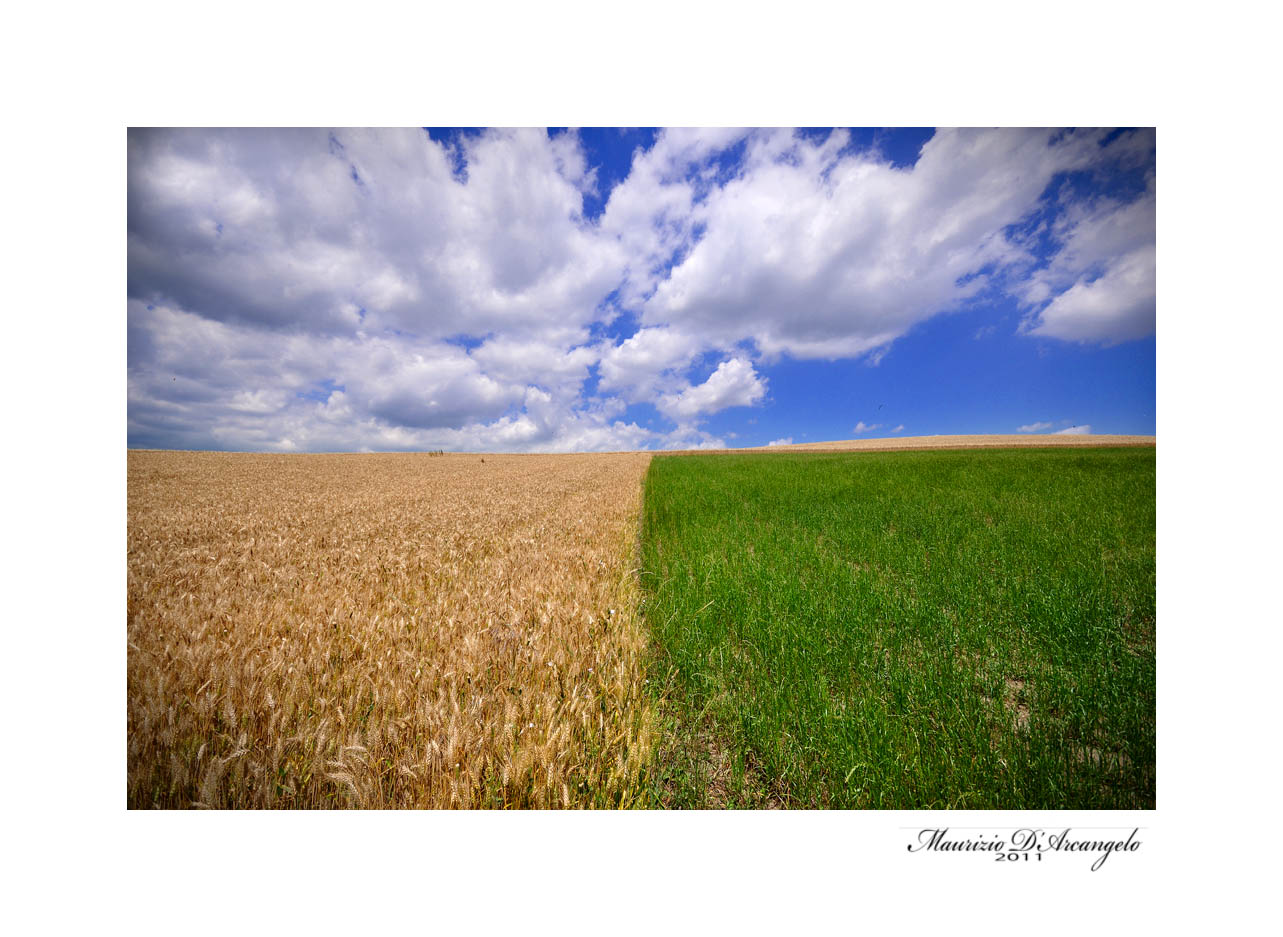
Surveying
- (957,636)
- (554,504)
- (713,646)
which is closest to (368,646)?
(713,646)

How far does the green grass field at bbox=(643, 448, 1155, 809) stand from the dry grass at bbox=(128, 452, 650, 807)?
16.6 inches

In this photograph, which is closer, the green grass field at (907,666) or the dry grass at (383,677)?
the dry grass at (383,677)

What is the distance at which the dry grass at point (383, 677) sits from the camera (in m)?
1.59

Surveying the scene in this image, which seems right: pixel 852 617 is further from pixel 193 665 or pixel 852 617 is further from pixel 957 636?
pixel 193 665

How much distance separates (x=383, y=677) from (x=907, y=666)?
123 inches

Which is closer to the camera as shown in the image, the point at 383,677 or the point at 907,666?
the point at 383,677

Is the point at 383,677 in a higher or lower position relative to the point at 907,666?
higher

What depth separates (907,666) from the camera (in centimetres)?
275

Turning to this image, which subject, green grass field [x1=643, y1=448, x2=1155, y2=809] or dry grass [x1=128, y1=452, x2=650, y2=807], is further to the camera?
green grass field [x1=643, y1=448, x2=1155, y2=809]

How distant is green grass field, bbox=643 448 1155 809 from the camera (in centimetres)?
183

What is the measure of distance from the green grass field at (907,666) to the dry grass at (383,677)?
42 centimetres

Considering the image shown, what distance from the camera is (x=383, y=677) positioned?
2.15 m

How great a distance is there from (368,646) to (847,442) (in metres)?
70.5

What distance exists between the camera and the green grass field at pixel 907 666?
1833mm
